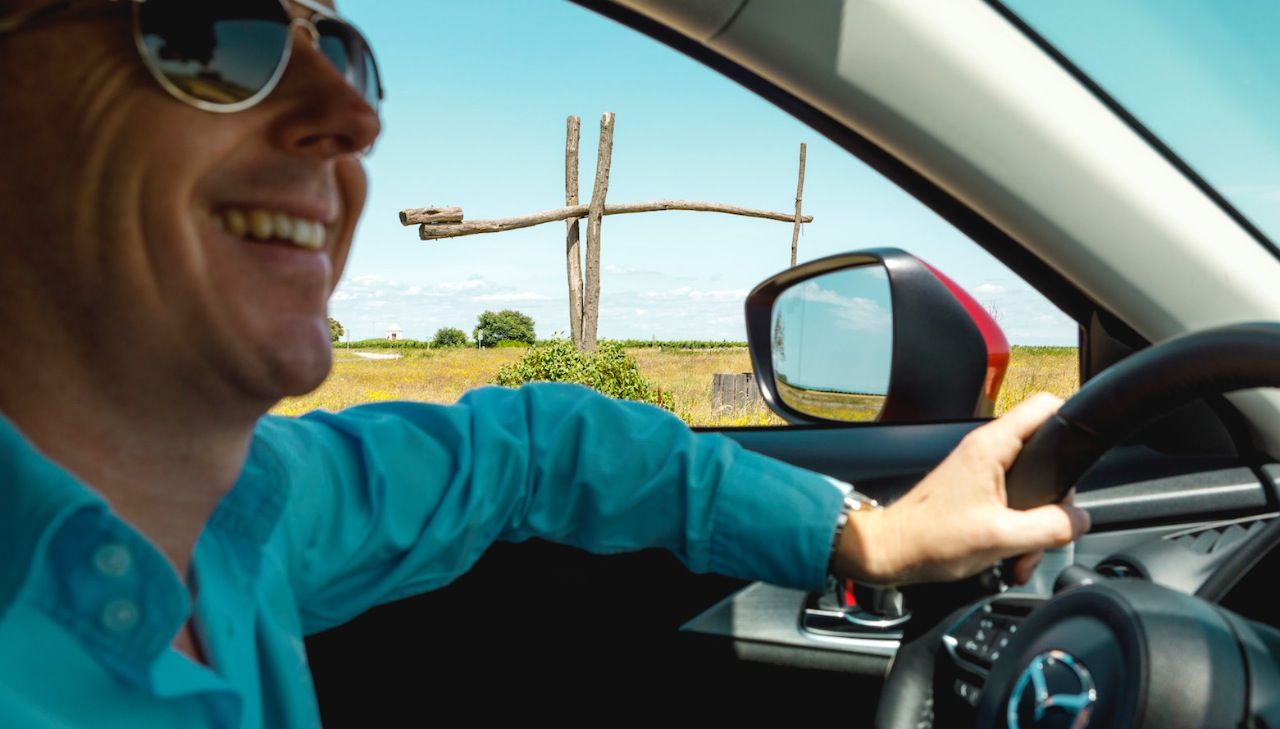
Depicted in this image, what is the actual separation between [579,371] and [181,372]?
695 centimetres

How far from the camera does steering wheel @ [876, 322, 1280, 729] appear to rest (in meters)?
1.00

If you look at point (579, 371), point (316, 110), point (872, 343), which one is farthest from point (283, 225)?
point (579, 371)

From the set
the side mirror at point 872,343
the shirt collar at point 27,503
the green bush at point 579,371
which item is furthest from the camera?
the green bush at point 579,371

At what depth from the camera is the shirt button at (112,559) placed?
3.10ft

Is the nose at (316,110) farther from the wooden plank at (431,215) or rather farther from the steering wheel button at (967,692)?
the wooden plank at (431,215)

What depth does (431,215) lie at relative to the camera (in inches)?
188

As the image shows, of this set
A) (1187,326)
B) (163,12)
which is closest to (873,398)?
(1187,326)

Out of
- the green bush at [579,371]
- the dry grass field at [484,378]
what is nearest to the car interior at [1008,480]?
the dry grass field at [484,378]

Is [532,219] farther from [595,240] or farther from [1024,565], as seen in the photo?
[1024,565]

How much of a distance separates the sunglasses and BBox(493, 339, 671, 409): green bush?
6453mm

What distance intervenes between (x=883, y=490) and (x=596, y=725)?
0.74 meters

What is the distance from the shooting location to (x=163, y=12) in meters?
1.00

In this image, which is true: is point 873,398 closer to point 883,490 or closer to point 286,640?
point 883,490

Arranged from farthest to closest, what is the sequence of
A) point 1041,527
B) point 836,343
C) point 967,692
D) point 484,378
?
point 484,378
point 836,343
point 967,692
point 1041,527
